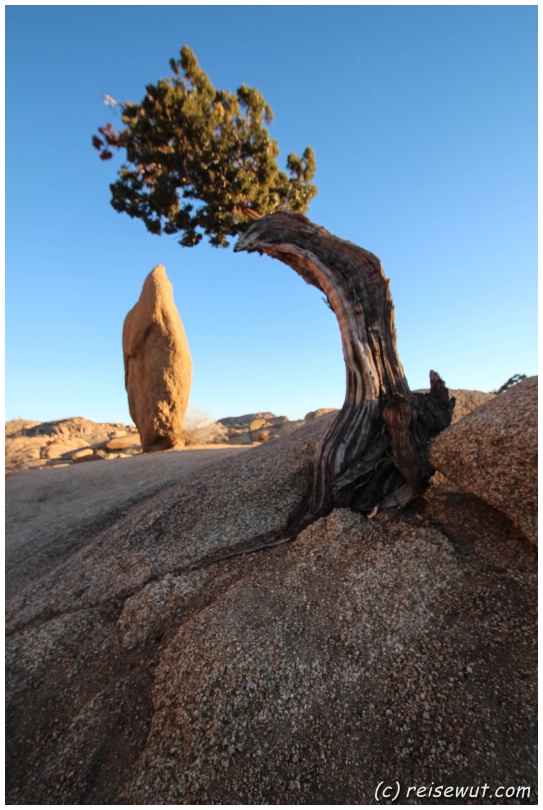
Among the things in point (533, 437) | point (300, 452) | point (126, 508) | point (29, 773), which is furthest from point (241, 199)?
point (29, 773)

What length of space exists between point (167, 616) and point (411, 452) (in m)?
2.46

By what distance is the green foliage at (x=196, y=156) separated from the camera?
7.12m

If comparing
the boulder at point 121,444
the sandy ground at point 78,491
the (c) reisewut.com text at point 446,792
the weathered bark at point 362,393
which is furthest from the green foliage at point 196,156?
the boulder at point 121,444

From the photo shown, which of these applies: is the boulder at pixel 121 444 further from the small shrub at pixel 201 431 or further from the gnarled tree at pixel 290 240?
the gnarled tree at pixel 290 240

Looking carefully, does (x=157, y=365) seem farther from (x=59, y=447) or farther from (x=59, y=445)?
(x=59, y=445)

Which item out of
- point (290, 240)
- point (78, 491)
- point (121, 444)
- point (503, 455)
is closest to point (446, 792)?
point (503, 455)

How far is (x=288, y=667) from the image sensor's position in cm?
239

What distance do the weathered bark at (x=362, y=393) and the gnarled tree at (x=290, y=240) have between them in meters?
0.01

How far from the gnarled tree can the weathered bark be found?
0.01m

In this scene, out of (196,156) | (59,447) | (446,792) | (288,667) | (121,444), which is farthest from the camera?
(121,444)

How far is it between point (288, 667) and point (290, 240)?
423cm

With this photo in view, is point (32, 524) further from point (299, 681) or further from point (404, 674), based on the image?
point (404, 674)

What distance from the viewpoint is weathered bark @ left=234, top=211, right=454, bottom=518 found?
376 cm

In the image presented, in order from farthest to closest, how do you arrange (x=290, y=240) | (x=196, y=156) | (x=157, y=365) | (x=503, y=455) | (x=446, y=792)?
(x=157, y=365) → (x=196, y=156) → (x=290, y=240) → (x=503, y=455) → (x=446, y=792)
